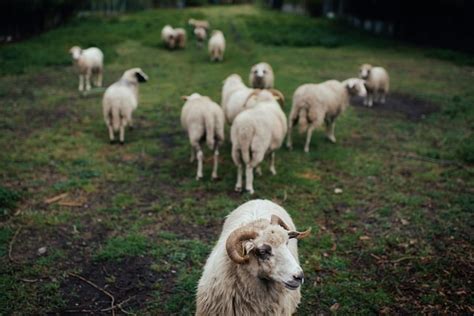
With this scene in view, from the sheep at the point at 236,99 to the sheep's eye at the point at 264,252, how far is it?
526cm

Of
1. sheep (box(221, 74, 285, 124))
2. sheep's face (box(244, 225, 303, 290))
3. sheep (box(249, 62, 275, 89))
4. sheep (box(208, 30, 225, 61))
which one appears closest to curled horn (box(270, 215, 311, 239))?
sheep's face (box(244, 225, 303, 290))

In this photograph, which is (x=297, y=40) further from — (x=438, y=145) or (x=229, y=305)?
(x=229, y=305)

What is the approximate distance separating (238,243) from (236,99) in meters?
6.00

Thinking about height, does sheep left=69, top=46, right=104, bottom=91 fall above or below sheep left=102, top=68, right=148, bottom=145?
above

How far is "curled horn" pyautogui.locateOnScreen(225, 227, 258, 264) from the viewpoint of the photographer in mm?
3654

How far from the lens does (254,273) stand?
3783 millimetres

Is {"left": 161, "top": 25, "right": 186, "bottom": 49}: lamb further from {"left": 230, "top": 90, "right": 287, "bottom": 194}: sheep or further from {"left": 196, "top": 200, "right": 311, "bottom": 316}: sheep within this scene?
{"left": 196, "top": 200, "right": 311, "bottom": 316}: sheep

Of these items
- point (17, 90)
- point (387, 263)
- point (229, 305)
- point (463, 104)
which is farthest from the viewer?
point (17, 90)

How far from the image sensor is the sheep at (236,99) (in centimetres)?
896

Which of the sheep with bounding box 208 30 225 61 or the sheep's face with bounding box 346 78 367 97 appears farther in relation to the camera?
the sheep with bounding box 208 30 225 61

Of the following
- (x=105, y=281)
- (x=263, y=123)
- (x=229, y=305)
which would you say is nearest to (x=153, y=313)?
(x=105, y=281)

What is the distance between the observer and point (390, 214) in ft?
23.5

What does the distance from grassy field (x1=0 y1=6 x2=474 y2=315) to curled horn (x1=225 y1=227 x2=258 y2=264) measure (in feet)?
5.37

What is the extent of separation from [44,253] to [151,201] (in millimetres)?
2019
